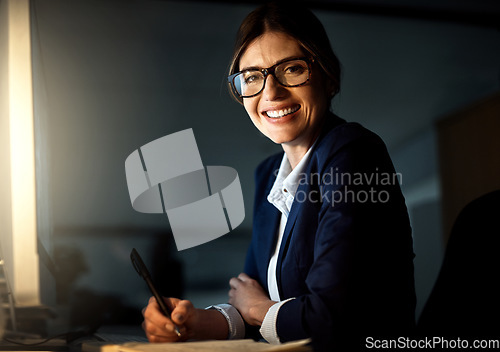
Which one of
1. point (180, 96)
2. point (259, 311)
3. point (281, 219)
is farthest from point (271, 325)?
point (180, 96)

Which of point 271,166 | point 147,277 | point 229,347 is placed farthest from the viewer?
point 271,166

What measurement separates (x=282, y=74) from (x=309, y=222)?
368 mm

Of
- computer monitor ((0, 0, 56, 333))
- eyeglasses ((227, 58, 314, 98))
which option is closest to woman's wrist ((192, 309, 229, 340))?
computer monitor ((0, 0, 56, 333))

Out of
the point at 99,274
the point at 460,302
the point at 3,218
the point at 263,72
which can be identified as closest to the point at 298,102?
the point at 263,72

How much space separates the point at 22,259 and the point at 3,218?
0.16m

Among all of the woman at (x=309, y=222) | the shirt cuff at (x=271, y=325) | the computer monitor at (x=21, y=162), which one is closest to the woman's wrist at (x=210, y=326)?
the woman at (x=309, y=222)

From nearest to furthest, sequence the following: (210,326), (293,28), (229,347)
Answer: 1. (229,347)
2. (210,326)
3. (293,28)

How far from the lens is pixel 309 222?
2.95 ft

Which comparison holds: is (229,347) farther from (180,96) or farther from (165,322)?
(180,96)

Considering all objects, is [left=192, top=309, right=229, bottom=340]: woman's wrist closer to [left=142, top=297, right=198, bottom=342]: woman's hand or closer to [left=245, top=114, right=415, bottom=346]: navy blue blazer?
[left=142, top=297, right=198, bottom=342]: woman's hand

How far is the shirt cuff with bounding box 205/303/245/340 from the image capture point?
93 centimetres

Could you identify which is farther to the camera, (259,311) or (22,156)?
(259,311)

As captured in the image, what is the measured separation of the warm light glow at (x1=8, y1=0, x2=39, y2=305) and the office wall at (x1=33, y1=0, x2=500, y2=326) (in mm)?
2325

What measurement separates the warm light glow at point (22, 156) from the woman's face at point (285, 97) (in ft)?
1.81
